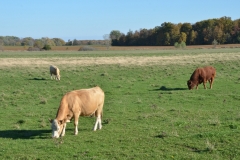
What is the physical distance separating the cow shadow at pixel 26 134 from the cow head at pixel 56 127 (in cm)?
71

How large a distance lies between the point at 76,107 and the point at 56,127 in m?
1.12

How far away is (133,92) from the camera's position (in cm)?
2114

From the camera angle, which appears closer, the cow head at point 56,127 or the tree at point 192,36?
the cow head at point 56,127

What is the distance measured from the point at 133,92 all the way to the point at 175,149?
12.0 m

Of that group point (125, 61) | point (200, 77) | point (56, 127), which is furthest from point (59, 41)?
point (56, 127)

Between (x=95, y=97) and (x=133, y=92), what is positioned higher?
(x=95, y=97)

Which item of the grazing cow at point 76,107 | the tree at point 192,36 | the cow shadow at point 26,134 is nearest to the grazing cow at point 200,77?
the grazing cow at point 76,107

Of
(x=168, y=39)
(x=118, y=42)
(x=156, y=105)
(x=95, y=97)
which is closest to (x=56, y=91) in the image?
(x=156, y=105)

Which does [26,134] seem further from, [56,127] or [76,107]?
[76,107]

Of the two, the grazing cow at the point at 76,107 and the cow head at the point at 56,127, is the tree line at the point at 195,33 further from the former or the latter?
the cow head at the point at 56,127

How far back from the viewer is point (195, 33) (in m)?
133

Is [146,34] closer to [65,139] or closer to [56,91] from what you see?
[56,91]

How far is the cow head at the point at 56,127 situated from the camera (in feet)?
33.1

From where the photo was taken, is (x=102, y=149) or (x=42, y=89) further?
(x=42, y=89)
